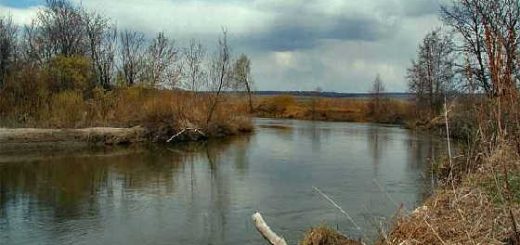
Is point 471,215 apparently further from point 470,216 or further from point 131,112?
point 131,112

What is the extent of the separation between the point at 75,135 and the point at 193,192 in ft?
40.6

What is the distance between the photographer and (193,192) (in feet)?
42.5

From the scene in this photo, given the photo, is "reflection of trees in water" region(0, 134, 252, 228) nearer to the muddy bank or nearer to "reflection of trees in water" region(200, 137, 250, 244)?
"reflection of trees in water" region(200, 137, 250, 244)

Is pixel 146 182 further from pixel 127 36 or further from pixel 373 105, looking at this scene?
A: pixel 373 105

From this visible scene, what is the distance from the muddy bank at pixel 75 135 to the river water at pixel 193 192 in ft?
1.82

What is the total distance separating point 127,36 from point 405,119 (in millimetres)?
23665

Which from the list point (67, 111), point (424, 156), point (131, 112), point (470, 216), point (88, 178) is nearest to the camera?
point (470, 216)

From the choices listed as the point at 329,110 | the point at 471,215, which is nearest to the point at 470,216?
the point at 471,215

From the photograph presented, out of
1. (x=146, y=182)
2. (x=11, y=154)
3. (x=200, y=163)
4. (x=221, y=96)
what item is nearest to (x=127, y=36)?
(x=221, y=96)

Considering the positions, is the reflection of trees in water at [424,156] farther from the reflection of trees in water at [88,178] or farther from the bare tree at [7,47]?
the bare tree at [7,47]

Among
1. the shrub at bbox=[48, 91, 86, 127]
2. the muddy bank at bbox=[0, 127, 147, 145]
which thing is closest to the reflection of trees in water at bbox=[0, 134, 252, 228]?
the muddy bank at bbox=[0, 127, 147, 145]

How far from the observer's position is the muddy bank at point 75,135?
22125 millimetres

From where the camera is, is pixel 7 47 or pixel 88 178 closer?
pixel 88 178

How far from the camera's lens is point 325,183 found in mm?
14109
